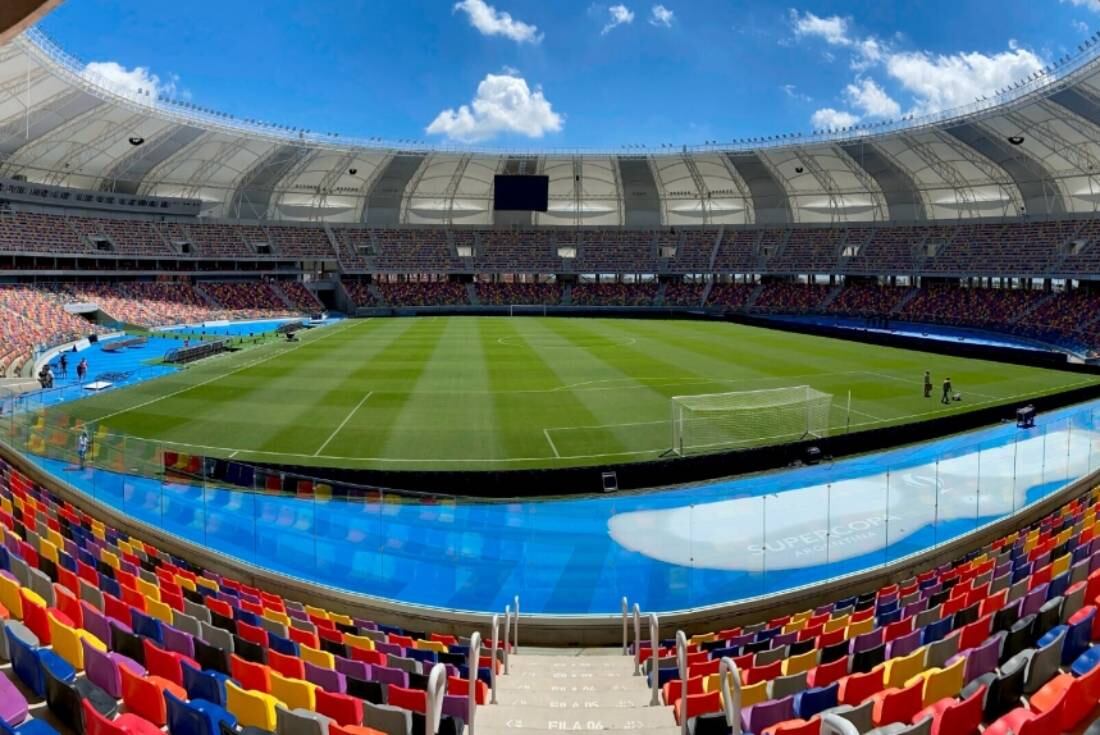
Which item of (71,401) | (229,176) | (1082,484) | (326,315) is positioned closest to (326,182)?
(229,176)

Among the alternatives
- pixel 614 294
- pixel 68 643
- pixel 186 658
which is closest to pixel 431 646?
pixel 186 658

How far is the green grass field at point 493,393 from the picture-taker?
2391 centimetres

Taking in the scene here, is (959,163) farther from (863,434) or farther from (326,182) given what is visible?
(326,182)

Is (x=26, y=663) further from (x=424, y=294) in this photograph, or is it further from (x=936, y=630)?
(x=424, y=294)

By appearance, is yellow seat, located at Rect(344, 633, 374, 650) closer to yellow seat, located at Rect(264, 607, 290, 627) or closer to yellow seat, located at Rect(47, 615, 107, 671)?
yellow seat, located at Rect(264, 607, 290, 627)

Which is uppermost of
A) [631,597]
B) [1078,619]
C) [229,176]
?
[229,176]

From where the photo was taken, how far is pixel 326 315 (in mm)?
77938

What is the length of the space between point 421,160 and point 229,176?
19.8 m

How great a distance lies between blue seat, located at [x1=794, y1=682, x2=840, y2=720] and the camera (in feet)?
19.7

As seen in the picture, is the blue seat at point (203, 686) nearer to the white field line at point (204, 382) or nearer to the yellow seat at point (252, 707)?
the yellow seat at point (252, 707)

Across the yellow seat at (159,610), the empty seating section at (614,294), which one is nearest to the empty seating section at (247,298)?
the empty seating section at (614,294)

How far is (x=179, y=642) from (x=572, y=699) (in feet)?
13.0

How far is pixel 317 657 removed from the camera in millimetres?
7699

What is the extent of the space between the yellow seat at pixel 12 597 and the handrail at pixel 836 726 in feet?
23.7
